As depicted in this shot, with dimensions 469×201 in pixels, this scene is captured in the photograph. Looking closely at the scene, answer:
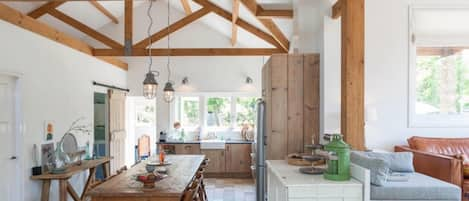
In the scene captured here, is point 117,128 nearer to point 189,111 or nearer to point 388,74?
point 189,111

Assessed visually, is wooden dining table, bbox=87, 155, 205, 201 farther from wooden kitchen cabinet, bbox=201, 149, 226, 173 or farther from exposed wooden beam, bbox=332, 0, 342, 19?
wooden kitchen cabinet, bbox=201, 149, 226, 173

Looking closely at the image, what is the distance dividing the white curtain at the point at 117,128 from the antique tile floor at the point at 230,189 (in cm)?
207

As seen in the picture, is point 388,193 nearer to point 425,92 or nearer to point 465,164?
point 465,164

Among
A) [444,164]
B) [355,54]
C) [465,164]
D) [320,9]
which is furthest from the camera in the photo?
[320,9]

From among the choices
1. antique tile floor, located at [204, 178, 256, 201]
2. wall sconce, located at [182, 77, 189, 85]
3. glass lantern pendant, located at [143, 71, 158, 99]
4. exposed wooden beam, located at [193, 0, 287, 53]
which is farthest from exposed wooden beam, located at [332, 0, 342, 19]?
wall sconce, located at [182, 77, 189, 85]

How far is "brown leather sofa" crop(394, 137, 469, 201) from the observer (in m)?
3.70

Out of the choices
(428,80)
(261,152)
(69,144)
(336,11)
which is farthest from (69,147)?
(428,80)

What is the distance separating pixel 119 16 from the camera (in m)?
7.79

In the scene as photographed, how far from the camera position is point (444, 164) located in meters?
3.74

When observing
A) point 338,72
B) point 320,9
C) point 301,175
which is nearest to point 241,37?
point 320,9

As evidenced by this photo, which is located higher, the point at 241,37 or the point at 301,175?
the point at 241,37

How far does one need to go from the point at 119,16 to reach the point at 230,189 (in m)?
4.51

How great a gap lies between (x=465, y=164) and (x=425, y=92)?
48.5 inches

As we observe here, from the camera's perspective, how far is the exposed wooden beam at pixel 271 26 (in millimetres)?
4969
